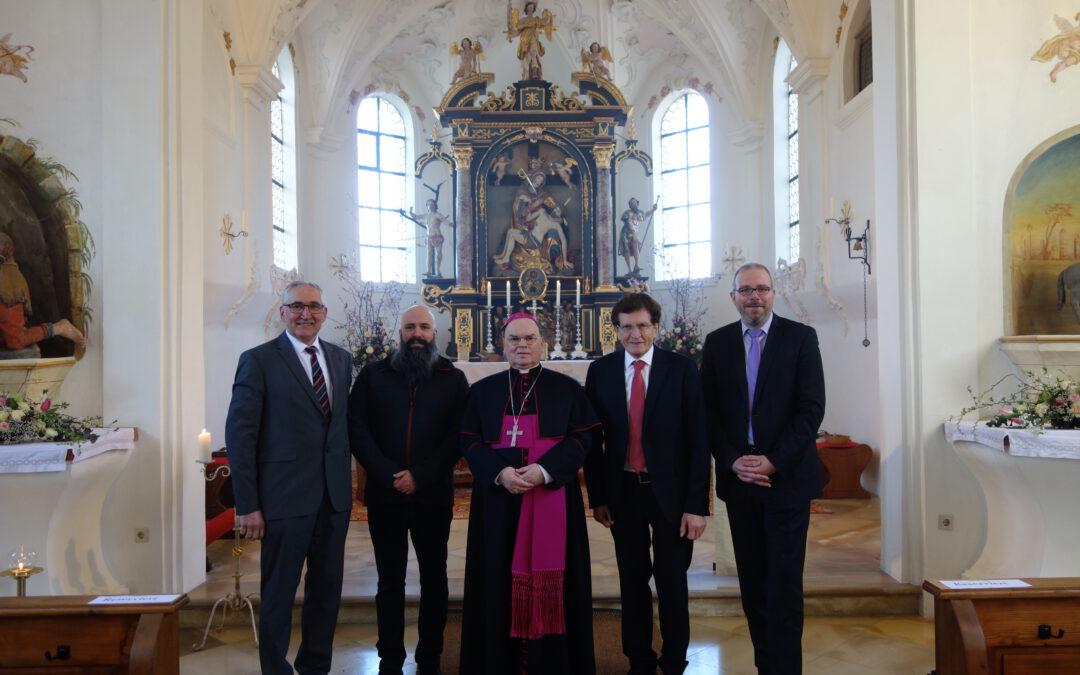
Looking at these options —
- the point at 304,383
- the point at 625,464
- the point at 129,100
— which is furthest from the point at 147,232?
the point at 625,464

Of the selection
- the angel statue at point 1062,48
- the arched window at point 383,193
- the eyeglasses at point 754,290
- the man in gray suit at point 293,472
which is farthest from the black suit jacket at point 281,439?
the arched window at point 383,193

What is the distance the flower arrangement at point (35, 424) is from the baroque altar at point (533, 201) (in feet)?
22.8

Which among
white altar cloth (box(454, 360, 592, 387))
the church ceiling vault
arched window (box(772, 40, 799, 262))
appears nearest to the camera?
white altar cloth (box(454, 360, 592, 387))

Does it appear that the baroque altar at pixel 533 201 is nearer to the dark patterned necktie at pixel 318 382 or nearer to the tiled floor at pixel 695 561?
the tiled floor at pixel 695 561

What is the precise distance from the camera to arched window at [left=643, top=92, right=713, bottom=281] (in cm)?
1302

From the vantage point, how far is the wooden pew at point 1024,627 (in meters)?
3.00

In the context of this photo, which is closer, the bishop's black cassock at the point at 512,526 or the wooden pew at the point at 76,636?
the wooden pew at the point at 76,636

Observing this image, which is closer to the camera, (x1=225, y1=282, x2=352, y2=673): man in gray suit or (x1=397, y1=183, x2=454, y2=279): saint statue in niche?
(x1=225, y1=282, x2=352, y2=673): man in gray suit

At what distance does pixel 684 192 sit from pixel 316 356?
406 inches

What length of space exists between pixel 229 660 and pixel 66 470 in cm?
130

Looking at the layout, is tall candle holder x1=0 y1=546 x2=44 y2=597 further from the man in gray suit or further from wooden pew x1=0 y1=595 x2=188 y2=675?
the man in gray suit

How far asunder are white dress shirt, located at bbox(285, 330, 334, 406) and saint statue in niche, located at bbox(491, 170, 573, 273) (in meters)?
7.74

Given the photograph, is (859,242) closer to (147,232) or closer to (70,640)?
(147,232)

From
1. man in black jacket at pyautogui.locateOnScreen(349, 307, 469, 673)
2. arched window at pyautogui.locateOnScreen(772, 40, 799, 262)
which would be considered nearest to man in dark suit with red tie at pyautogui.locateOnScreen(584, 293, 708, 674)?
man in black jacket at pyautogui.locateOnScreen(349, 307, 469, 673)
